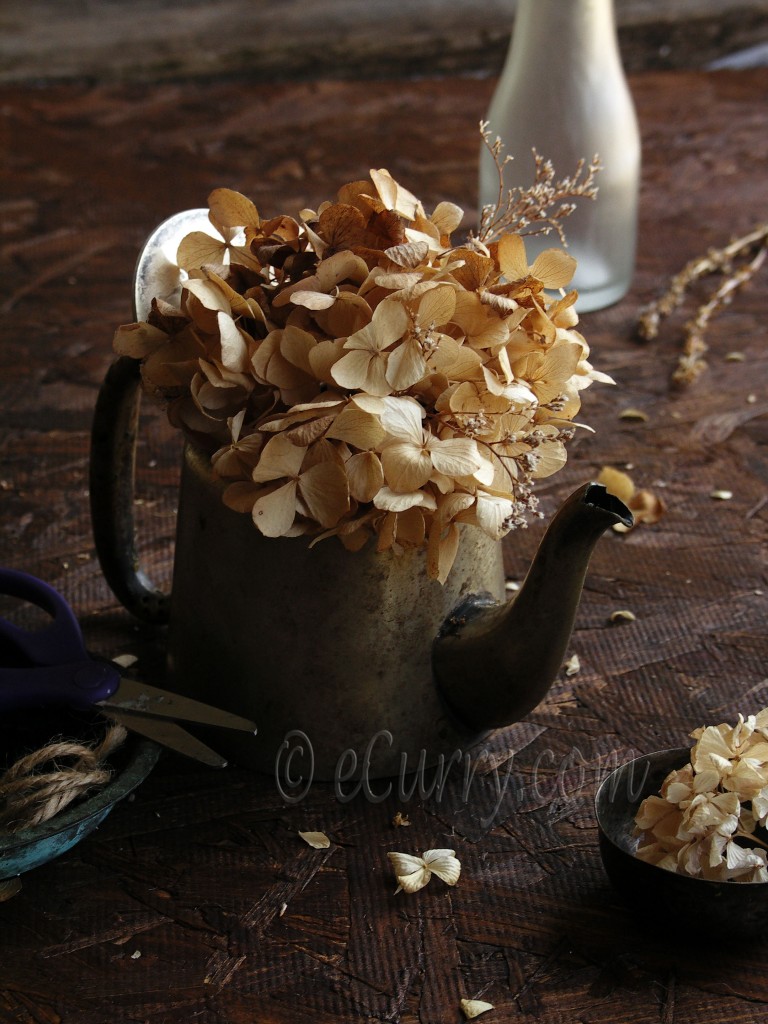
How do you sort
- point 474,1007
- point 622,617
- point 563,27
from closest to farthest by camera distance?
point 474,1007 < point 622,617 < point 563,27

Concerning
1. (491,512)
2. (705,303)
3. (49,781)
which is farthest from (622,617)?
(705,303)

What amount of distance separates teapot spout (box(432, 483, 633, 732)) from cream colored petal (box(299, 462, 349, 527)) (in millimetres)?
93

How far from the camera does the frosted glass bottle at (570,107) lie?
986mm

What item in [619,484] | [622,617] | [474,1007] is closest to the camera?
[474,1007]

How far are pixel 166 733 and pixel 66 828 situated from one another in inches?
3.0

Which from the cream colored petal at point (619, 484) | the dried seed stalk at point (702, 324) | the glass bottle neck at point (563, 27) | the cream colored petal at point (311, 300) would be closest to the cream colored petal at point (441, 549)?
the cream colored petal at point (311, 300)

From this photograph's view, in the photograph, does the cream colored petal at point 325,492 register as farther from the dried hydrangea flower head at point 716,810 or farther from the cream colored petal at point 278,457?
the dried hydrangea flower head at point 716,810

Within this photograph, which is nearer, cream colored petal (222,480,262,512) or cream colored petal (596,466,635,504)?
cream colored petal (222,480,262,512)

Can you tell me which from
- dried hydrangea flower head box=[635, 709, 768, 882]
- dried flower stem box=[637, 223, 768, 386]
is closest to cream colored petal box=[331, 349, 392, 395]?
dried hydrangea flower head box=[635, 709, 768, 882]

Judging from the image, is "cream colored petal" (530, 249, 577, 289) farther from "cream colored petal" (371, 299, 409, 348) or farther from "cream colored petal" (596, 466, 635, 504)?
"cream colored petal" (596, 466, 635, 504)

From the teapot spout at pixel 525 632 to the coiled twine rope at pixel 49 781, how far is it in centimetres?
16

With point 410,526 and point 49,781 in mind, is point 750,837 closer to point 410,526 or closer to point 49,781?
point 410,526

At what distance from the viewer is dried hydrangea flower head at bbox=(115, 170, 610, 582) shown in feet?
1.58

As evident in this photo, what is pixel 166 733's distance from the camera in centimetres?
55
